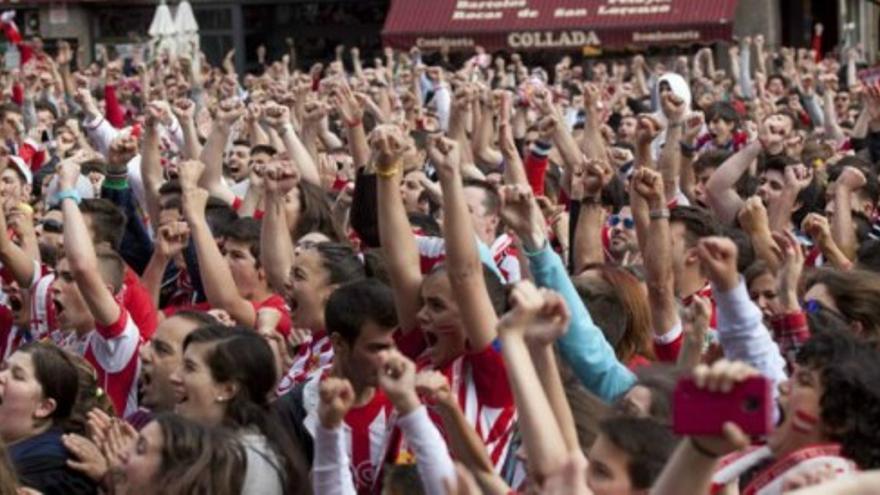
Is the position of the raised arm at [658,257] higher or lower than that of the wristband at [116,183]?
lower

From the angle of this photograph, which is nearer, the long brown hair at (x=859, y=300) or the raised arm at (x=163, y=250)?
the long brown hair at (x=859, y=300)

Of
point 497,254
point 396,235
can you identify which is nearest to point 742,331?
point 396,235

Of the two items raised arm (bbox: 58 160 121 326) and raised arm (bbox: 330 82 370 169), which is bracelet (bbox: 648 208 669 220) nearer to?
raised arm (bbox: 58 160 121 326)

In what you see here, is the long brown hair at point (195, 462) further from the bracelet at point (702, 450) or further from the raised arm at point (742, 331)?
the bracelet at point (702, 450)

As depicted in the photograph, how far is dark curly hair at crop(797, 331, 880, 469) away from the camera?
15.5 ft

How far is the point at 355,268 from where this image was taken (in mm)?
7102

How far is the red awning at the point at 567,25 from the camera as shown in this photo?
32594mm

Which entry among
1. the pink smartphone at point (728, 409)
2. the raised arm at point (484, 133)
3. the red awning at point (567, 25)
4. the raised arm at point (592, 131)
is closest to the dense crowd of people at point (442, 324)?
the pink smartphone at point (728, 409)

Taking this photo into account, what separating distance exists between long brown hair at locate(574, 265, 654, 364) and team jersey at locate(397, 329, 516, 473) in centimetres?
79

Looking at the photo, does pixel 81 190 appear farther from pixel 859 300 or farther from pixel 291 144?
pixel 859 300

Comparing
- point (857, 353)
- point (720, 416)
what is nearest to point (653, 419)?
point (857, 353)

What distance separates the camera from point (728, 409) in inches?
144

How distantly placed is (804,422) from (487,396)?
123cm

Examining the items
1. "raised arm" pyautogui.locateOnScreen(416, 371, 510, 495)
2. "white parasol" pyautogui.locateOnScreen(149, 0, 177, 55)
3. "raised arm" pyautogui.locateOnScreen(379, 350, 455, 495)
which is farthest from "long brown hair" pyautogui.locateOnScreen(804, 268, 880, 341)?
"white parasol" pyautogui.locateOnScreen(149, 0, 177, 55)
